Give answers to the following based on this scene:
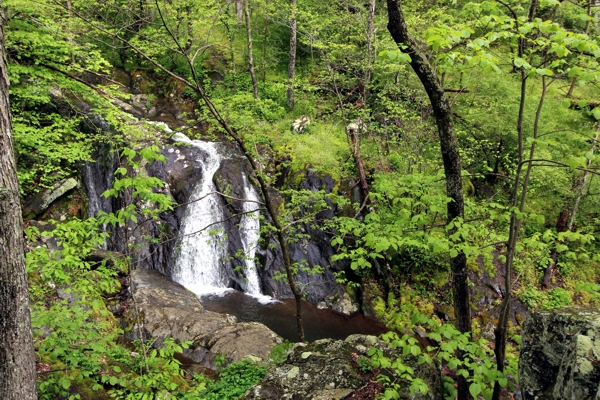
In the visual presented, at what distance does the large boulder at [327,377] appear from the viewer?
409 centimetres

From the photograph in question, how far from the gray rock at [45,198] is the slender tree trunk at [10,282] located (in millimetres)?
9959

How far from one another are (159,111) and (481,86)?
13.7 meters

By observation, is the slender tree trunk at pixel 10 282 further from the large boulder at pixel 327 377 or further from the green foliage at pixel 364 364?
the green foliage at pixel 364 364

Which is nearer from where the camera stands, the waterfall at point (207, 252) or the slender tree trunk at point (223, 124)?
the slender tree trunk at point (223, 124)

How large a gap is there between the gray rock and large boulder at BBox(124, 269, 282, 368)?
13.5 feet

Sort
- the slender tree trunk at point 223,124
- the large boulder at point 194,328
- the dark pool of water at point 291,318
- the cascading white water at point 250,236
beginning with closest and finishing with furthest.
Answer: the slender tree trunk at point 223,124 < the large boulder at point 194,328 < the dark pool of water at point 291,318 < the cascading white water at point 250,236

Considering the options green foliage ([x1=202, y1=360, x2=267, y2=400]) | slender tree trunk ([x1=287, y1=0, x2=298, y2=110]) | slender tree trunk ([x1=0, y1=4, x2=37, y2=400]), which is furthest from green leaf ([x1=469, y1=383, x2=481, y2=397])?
slender tree trunk ([x1=287, y1=0, x2=298, y2=110])

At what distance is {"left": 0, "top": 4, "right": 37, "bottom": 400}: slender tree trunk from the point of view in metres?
2.88

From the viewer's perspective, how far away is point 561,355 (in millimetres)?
3123

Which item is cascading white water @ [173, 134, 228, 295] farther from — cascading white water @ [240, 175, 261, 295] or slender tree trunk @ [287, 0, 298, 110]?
slender tree trunk @ [287, 0, 298, 110]


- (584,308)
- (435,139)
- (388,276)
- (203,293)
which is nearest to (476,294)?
(388,276)

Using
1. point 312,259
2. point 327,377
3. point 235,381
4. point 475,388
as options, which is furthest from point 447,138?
point 312,259

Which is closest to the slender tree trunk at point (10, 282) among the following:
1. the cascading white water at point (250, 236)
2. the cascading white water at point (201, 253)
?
the cascading white water at point (250, 236)

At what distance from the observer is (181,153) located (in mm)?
13641
